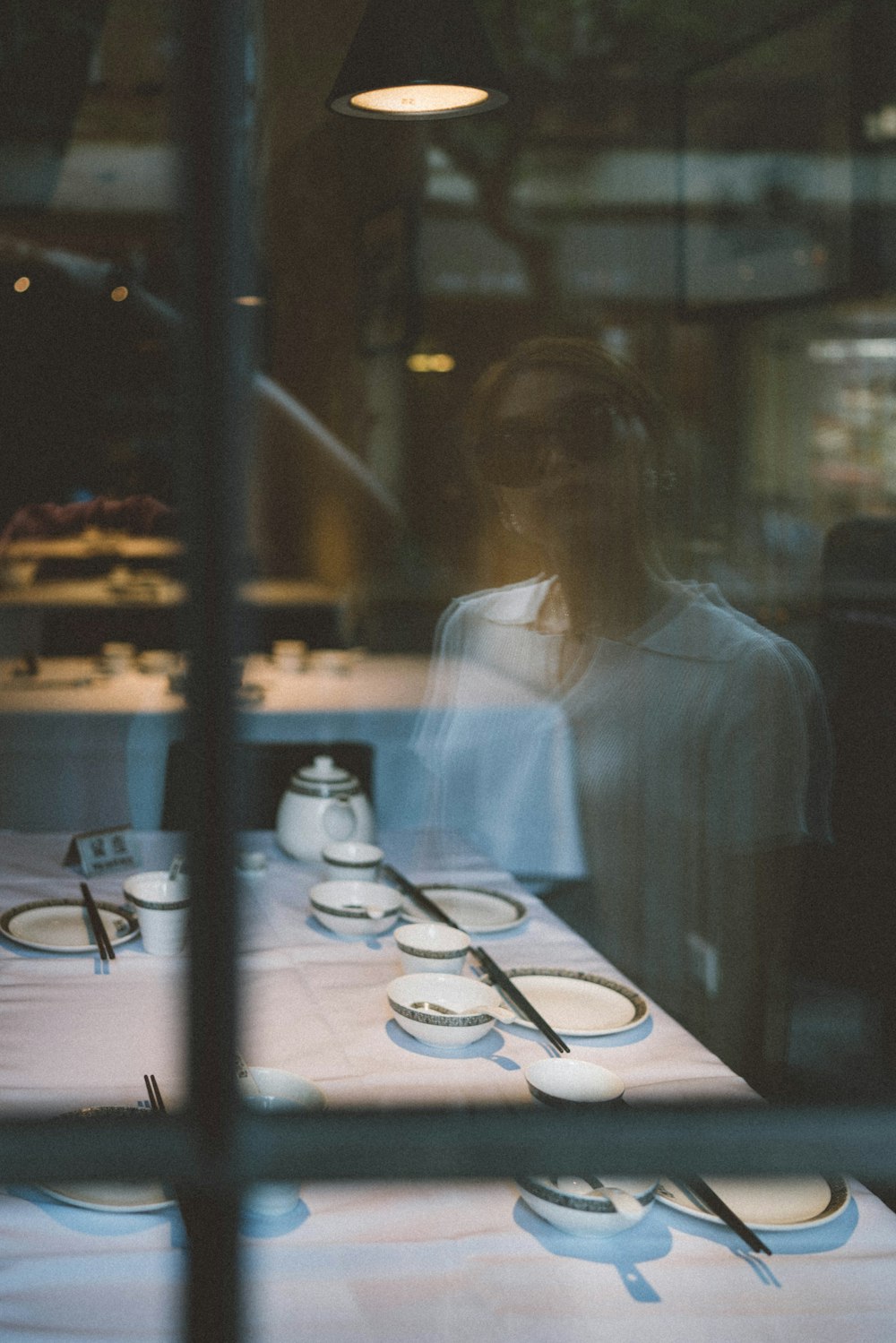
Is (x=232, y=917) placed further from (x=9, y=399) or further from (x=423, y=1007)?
(x=9, y=399)

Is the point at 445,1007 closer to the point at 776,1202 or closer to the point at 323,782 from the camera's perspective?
the point at 776,1202

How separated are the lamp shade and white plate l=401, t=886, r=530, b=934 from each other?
3.26 ft

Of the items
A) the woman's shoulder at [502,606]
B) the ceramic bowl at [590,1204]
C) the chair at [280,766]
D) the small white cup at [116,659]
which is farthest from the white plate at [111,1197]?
the small white cup at [116,659]

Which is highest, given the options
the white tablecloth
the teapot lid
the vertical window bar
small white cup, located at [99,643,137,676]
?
the vertical window bar

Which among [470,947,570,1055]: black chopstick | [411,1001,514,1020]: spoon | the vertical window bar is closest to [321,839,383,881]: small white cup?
[470,947,570,1055]: black chopstick

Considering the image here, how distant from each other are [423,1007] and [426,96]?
1.26 m

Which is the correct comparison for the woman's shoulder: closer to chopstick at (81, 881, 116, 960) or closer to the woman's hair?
the woman's hair

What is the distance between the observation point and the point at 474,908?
134 cm

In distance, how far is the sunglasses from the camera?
6.44ft

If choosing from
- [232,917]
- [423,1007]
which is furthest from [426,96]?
[232,917]

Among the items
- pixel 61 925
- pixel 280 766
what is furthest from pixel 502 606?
pixel 61 925

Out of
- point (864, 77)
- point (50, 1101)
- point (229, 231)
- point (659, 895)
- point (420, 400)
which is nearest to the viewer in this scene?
point (229, 231)

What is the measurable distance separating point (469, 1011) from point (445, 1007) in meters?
0.05

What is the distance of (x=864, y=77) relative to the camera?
9.45 ft
